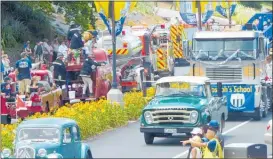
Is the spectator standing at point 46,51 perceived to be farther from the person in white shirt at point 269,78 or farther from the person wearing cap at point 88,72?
the person in white shirt at point 269,78

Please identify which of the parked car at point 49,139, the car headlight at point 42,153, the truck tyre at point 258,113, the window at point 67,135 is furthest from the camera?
the truck tyre at point 258,113

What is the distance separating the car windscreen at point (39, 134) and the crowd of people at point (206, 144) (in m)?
3.08

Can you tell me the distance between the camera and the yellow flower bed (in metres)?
24.4

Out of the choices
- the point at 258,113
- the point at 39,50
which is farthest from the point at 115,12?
the point at 39,50

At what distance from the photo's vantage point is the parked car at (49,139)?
17625mm

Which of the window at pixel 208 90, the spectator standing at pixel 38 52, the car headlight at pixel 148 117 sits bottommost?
the car headlight at pixel 148 117

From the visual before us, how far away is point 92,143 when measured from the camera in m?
23.8

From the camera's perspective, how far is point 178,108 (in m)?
23.0

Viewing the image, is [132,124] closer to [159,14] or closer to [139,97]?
[139,97]

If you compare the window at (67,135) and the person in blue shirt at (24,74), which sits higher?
the person in blue shirt at (24,74)

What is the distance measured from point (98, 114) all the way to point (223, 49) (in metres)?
5.86

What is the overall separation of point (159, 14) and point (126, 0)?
30.8 metres

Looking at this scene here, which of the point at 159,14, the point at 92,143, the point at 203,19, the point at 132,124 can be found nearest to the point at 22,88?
the point at 132,124

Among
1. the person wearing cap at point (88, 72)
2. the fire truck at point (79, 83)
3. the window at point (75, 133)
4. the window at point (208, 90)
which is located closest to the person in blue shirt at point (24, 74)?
the fire truck at point (79, 83)
